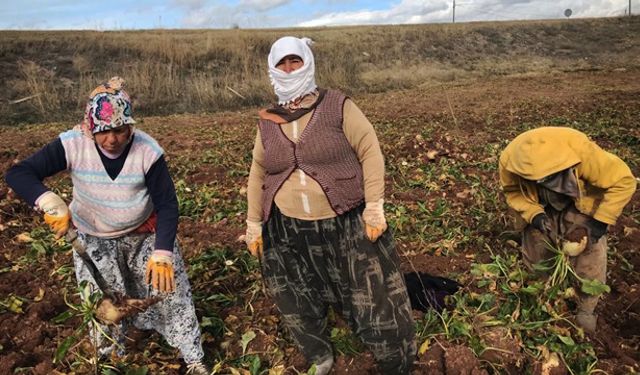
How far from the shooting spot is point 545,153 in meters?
2.63

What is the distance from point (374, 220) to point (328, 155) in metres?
0.34

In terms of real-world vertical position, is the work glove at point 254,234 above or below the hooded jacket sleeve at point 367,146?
below

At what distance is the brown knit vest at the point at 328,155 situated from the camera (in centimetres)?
216

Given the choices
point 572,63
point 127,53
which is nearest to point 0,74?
point 127,53

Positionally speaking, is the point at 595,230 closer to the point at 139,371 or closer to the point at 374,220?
the point at 374,220

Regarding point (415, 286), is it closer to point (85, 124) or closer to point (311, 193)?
point (311, 193)

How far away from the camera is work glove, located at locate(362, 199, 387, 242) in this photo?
2143 mm

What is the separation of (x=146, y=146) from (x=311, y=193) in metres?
0.75

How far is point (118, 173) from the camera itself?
2164 mm

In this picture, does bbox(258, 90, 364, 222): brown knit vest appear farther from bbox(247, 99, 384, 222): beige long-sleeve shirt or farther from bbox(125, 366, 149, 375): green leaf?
bbox(125, 366, 149, 375): green leaf

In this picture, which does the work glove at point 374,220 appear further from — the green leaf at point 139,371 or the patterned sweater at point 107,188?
the green leaf at point 139,371

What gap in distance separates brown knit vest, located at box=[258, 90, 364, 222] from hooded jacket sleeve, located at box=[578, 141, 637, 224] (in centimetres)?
136

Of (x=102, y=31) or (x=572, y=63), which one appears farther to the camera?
(x=572, y=63)

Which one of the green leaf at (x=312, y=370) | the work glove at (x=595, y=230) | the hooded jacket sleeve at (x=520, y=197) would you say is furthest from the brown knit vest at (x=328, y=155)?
the work glove at (x=595, y=230)
